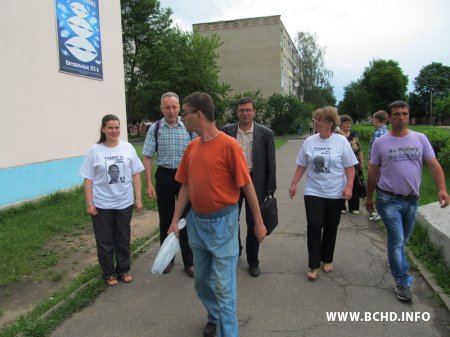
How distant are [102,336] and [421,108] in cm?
8338

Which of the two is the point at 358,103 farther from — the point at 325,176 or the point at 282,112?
the point at 325,176

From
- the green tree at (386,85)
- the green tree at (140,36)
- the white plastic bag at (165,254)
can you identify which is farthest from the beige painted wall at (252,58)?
the white plastic bag at (165,254)

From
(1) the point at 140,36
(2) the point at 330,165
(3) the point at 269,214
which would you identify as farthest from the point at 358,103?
(3) the point at 269,214

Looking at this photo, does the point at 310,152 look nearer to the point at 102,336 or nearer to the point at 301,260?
the point at 301,260

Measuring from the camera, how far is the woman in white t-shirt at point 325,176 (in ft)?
13.3

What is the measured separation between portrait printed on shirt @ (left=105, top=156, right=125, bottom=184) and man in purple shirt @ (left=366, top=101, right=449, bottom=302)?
8.71 ft

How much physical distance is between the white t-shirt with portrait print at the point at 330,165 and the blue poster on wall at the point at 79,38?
675cm

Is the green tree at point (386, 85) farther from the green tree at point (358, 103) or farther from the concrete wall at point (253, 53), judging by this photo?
the concrete wall at point (253, 53)

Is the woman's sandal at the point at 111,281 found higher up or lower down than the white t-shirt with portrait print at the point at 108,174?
lower down

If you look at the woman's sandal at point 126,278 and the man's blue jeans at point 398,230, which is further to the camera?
the woman's sandal at point 126,278

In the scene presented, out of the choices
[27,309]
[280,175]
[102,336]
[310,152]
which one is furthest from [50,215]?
[280,175]

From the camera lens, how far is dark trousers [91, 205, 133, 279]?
4.08 m

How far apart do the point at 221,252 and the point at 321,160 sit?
6.01 ft

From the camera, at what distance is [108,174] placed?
4000 millimetres
